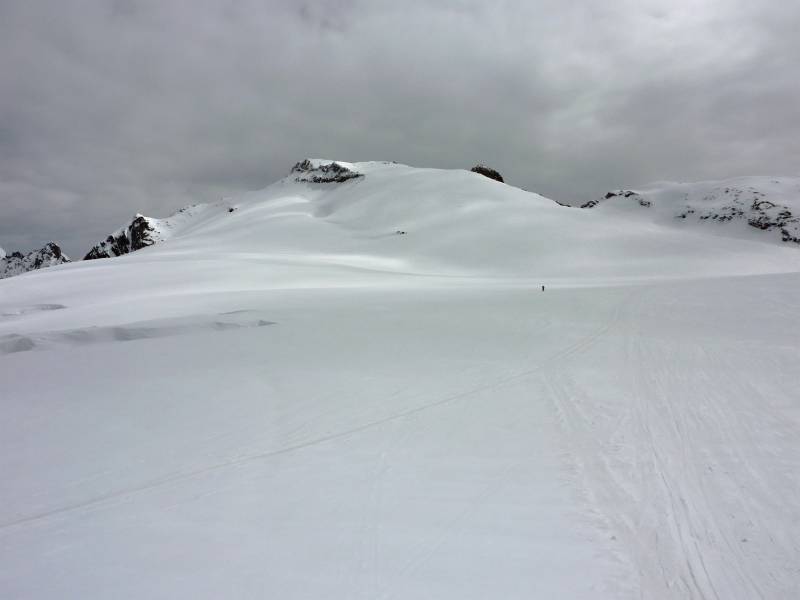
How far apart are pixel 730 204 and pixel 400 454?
267 feet

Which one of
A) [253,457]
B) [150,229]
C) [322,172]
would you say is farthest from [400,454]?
[150,229]

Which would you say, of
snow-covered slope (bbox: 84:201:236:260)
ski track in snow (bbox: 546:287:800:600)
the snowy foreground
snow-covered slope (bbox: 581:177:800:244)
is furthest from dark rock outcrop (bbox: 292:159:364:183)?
ski track in snow (bbox: 546:287:800:600)

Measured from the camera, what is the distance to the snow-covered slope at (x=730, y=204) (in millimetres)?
61428

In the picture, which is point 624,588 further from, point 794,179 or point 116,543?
point 794,179

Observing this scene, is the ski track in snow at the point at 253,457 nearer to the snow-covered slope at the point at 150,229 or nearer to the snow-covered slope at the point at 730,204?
the snow-covered slope at the point at 730,204

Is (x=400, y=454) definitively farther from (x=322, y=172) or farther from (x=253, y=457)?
(x=322, y=172)

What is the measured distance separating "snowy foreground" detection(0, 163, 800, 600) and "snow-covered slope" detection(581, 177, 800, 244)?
59.2 metres

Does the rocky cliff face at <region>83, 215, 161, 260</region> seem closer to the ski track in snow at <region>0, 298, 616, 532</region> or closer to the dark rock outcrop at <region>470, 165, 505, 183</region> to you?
the dark rock outcrop at <region>470, 165, 505, 183</region>

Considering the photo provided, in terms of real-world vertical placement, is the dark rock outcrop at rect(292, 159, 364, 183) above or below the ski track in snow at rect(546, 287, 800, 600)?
above

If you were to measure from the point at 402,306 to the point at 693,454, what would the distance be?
12.2 m

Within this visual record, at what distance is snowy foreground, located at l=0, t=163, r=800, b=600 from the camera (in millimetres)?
3551

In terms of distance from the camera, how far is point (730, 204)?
224ft

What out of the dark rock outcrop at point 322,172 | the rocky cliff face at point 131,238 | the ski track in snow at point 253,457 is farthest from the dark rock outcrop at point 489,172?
the ski track in snow at point 253,457

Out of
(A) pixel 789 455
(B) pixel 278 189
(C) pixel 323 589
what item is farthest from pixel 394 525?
(B) pixel 278 189
